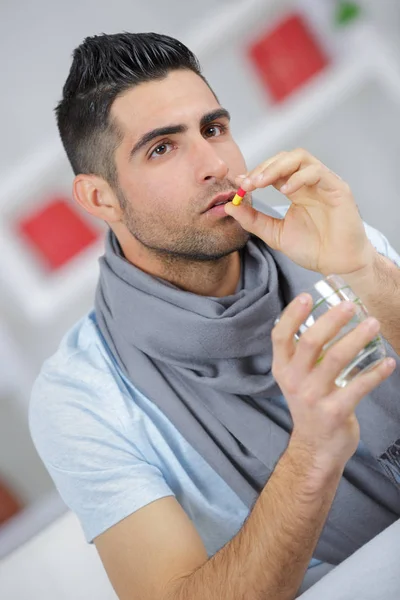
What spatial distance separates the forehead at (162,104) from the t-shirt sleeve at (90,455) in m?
0.52

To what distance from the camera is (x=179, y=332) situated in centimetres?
137

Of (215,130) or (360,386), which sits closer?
(360,386)

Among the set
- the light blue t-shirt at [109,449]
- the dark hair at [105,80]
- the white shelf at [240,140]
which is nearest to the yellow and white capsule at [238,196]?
the dark hair at [105,80]

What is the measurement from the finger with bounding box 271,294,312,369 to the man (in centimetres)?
40

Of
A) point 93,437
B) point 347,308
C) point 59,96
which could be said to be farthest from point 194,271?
point 59,96

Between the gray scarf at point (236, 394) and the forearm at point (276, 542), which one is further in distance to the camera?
the gray scarf at point (236, 394)

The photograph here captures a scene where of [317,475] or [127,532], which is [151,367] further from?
[317,475]

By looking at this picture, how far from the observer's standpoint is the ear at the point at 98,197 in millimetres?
1507

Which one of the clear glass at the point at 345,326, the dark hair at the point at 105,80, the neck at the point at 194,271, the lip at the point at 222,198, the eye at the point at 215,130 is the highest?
the dark hair at the point at 105,80

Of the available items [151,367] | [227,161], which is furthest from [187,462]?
[227,161]

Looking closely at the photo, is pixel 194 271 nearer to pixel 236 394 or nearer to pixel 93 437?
pixel 236 394

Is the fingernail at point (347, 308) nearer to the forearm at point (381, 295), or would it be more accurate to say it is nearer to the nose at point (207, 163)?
the forearm at point (381, 295)

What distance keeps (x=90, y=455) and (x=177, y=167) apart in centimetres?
57

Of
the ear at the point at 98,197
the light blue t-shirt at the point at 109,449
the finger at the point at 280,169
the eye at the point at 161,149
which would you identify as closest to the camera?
the finger at the point at 280,169
